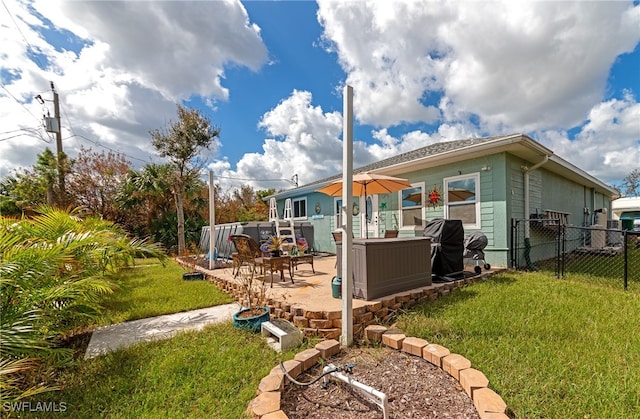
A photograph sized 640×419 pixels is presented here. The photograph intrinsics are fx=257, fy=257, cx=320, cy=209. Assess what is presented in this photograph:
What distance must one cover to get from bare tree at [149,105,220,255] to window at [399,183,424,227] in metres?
9.28

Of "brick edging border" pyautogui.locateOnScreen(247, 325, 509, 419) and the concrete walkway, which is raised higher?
"brick edging border" pyautogui.locateOnScreen(247, 325, 509, 419)

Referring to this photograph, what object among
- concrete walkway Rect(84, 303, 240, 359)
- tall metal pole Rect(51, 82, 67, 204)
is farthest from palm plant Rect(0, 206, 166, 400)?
tall metal pole Rect(51, 82, 67, 204)

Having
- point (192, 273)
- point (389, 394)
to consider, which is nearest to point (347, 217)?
point (389, 394)

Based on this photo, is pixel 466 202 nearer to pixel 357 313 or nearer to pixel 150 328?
pixel 357 313

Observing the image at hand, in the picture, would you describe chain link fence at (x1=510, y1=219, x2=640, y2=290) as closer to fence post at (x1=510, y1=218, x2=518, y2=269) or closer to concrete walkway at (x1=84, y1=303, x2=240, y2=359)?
fence post at (x1=510, y1=218, x2=518, y2=269)

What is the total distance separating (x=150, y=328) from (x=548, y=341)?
468cm

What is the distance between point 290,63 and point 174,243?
10421mm

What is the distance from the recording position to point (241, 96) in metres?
8.25

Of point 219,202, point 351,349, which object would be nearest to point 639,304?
point 351,349

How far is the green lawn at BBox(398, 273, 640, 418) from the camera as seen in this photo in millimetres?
1800

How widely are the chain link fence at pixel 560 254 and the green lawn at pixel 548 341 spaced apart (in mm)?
1630

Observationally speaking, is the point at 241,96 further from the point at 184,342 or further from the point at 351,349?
the point at 351,349

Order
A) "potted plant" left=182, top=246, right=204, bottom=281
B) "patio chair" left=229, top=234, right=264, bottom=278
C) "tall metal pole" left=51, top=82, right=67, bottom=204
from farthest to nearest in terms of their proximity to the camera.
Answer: "tall metal pole" left=51, top=82, right=67, bottom=204, "potted plant" left=182, top=246, right=204, bottom=281, "patio chair" left=229, top=234, right=264, bottom=278

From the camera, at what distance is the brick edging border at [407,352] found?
5.30ft
